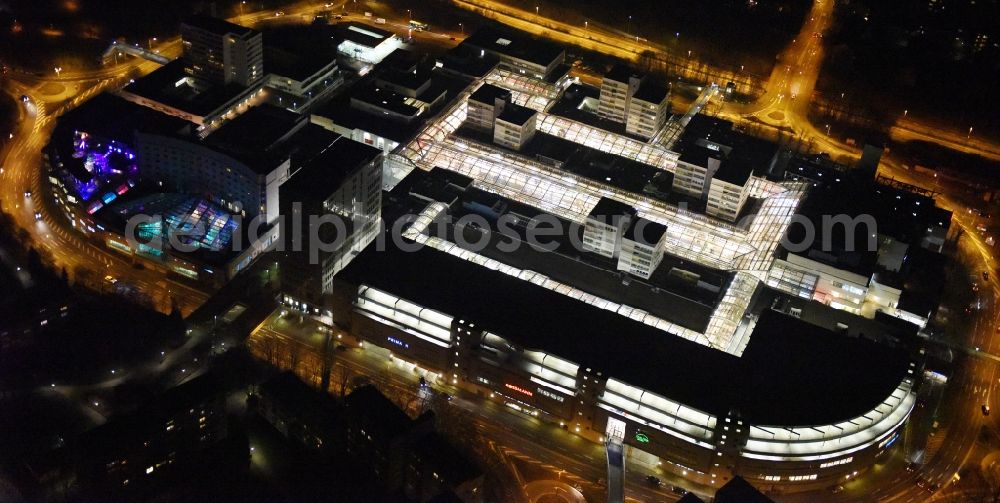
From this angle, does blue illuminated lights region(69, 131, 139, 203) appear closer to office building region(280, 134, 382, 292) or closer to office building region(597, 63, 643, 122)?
office building region(280, 134, 382, 292)

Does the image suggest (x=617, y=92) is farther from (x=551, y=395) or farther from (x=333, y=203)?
(x=551, y=395)

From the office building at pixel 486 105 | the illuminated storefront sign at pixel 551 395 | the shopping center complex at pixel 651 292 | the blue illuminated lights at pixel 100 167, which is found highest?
the office building at pixel 486 105

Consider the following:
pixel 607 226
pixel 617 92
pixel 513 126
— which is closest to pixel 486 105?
pixel 513 126

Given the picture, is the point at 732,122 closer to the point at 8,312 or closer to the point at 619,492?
the point at 619,492

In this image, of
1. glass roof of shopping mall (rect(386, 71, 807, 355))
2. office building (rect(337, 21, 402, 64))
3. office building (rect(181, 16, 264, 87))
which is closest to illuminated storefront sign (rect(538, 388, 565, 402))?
glass roof of shopping mall (rect(386, 71, 807, 355))

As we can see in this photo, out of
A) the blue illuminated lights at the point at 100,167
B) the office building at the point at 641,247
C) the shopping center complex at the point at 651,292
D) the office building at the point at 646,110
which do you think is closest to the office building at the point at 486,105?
the shopping center complex at the point at 651,292

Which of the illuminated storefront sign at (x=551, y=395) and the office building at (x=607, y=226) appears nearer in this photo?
the illuminated storefront sign at (x=551, y=395)

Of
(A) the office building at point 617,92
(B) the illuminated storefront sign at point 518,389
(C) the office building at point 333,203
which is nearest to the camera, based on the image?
(B) the illuminated storefront sign at point 518,389

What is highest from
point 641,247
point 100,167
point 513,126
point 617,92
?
point 617,92

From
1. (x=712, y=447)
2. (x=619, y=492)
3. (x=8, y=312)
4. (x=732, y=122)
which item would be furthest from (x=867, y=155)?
(x=8, y=312)

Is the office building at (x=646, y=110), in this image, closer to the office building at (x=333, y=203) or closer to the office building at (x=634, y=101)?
the office building at (x=634, y=101)

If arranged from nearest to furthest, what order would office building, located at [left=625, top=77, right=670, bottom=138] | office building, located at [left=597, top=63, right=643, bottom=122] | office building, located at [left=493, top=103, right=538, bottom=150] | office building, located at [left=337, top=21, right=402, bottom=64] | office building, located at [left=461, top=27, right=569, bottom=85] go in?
office building, located at [left=493, top=103, right=538, bottom=150], office building, located at [left=625, top=77, right=670, bottom=138], office building, located at [left=597, top=63, right=643, bottom=122], office building, located at [left=461, top=27, right=569, bottom=85], office building, located at [left=337, top=21, right=402, bottom=64]
